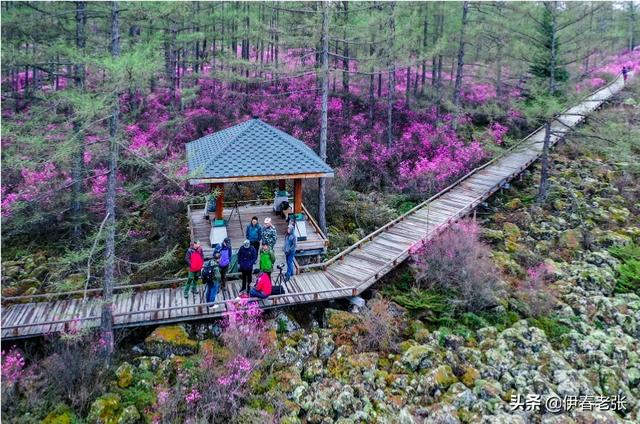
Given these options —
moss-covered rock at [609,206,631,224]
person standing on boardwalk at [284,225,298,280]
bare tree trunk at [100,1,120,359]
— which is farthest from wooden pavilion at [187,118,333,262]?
moss-covered rock at [609,206,631,224]

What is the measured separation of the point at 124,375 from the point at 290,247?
5132 millimetres

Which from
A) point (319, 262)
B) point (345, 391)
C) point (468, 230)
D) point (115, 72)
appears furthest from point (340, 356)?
point (115, 72)

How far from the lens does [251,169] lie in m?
12.7

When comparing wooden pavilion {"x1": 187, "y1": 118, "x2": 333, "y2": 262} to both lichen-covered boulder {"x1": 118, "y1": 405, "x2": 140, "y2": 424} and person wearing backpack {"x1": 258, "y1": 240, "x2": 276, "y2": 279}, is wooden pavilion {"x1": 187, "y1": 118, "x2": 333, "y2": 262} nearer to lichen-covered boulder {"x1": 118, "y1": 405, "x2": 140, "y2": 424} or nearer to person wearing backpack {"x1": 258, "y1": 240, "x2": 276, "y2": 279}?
person wearing backpack {"x1": 258, "y1": 240, "x2": 276, "y2": 279}

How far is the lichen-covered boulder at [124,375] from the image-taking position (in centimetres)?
905

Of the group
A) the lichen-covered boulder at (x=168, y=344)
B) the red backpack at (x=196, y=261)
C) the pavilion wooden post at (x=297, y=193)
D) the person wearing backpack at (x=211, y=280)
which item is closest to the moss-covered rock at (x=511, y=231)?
the pavilion wooden post at (x=297, y=193)

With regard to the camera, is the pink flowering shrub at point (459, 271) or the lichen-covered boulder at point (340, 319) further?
the pink flowering shrub at point (459, 271)

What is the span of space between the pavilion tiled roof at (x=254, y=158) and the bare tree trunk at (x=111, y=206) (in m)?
3.00

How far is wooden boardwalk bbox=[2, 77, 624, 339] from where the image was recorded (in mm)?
10117

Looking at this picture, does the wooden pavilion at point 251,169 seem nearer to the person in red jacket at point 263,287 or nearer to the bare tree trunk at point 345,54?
the person in red jacket at point 263,287

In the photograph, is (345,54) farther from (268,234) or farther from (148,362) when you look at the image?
(148,362)

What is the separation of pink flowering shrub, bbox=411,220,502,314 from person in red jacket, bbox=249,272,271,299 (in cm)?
481

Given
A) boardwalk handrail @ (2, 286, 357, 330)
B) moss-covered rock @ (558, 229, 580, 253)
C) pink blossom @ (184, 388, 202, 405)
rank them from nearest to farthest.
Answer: pink blossom @ (184, 388, 202, 405) → boardwalk handrail @ (2, 286, 357, 330) → moss-covered rock @ (558, 229, 580, 253)

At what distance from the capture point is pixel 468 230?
14492 millimetres
